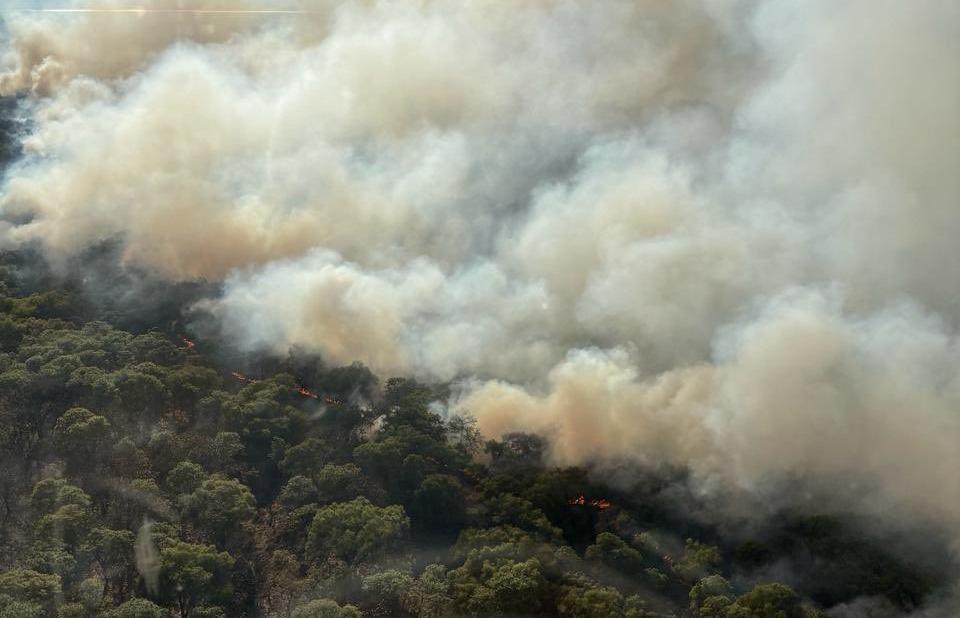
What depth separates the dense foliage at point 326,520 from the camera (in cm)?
3042

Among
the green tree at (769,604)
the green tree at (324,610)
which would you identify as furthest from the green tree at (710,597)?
the green tree at (324,610)

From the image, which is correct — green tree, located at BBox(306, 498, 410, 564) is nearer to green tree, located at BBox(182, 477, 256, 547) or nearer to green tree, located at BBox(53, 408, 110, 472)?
green tree, located at BBox(182, 477, 256, 547)

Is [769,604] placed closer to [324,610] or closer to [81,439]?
[324,610]

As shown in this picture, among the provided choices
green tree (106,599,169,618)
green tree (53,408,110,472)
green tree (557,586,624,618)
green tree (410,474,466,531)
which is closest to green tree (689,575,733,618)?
green tree (557,586,624,618)

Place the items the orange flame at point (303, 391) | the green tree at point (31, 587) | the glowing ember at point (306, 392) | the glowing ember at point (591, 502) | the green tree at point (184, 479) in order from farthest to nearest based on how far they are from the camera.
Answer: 1. the glowing ember at point (306, 392)
2. the orange flame at point (303, 391)
3. the glowing ember at point (591, 502)
4. the green tree at point (184, 479)
5. the green tree at point (31, 587)

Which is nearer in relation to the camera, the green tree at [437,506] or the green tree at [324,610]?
the green tree at [324,610]

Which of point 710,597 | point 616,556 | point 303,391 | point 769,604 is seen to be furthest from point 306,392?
point 769,604

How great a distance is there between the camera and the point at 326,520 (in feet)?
111

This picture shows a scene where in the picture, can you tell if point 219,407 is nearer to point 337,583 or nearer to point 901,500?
point 337,583

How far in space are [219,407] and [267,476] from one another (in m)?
4.76

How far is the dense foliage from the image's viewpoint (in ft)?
99.8

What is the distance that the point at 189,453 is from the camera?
38000 millimetres

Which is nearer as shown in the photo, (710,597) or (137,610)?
(137,610)

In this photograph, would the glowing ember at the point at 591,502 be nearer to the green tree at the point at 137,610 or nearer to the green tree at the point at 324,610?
the green tree at the point at 324,610
